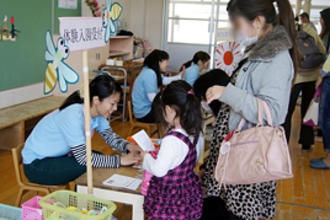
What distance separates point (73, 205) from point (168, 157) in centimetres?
44

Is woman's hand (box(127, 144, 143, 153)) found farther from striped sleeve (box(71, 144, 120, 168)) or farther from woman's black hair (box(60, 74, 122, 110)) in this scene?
woman's black hair (box(60, 74, 122, 110))

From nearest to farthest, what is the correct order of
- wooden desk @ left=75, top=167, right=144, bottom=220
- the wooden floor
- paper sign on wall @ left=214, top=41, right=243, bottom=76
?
wooden desk @ left=75, top=167, right=144, bottom=220 < the wooden floor < paper sign on wall @ left=214, top=41, right=243, bottom=76

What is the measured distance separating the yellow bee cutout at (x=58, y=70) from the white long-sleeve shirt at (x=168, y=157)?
476 mm

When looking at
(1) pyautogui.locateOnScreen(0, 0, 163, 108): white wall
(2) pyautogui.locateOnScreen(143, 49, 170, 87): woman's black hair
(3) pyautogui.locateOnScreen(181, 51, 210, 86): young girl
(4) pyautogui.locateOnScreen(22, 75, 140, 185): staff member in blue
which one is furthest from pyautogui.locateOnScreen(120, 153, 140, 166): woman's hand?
(1) pyautogui.locateOnScreen(0, 0, 163, 108): white wall

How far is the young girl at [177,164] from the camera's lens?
1.49 meters

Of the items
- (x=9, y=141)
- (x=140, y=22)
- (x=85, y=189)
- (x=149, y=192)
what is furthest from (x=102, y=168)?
(x=140, y=22)

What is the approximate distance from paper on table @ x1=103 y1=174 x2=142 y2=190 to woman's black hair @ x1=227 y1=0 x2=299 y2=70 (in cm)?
87

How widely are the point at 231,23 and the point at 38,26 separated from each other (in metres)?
3.25

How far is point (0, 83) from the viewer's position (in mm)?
3637

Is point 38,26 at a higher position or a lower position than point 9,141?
higher

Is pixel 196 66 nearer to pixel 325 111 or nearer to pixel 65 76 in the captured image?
pixel 325 111

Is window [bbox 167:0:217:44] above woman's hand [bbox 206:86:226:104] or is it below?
above

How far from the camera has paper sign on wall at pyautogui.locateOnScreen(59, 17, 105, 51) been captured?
3.92 ft

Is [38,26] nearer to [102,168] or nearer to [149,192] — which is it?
[102,168]
